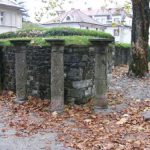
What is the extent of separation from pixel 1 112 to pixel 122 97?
3.77m

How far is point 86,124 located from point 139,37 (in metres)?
8.93

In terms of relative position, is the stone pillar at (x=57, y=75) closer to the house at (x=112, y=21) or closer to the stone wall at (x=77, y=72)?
the stone wall at (x=77, y=72)

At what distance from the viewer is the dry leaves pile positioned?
264 inches

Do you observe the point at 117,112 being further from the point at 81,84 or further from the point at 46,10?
the point at 46,10

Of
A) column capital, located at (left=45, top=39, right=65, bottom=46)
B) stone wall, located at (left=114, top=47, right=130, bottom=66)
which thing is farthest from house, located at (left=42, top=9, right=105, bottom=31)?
column capital, located at (left=45, top=39, right=65, bottom=46)

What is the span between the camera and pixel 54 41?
8812 mm

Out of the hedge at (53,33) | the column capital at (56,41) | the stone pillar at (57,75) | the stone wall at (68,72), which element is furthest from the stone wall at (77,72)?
the hedge at (53,33)

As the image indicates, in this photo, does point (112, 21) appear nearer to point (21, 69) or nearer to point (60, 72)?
point (21, 69)

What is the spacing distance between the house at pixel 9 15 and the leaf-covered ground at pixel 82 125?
81.3 ft

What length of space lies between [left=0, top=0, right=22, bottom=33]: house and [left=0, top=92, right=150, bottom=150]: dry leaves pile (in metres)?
25.0

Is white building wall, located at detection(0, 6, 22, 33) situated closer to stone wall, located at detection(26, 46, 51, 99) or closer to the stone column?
stone wall, located at detection(26, 46, 51, 99)

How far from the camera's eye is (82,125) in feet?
26.2

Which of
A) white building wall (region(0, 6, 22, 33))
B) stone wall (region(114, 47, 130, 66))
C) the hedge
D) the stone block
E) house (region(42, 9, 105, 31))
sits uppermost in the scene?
house (region(42, 9, 105, 31))

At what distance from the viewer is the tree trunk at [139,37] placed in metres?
16.0
